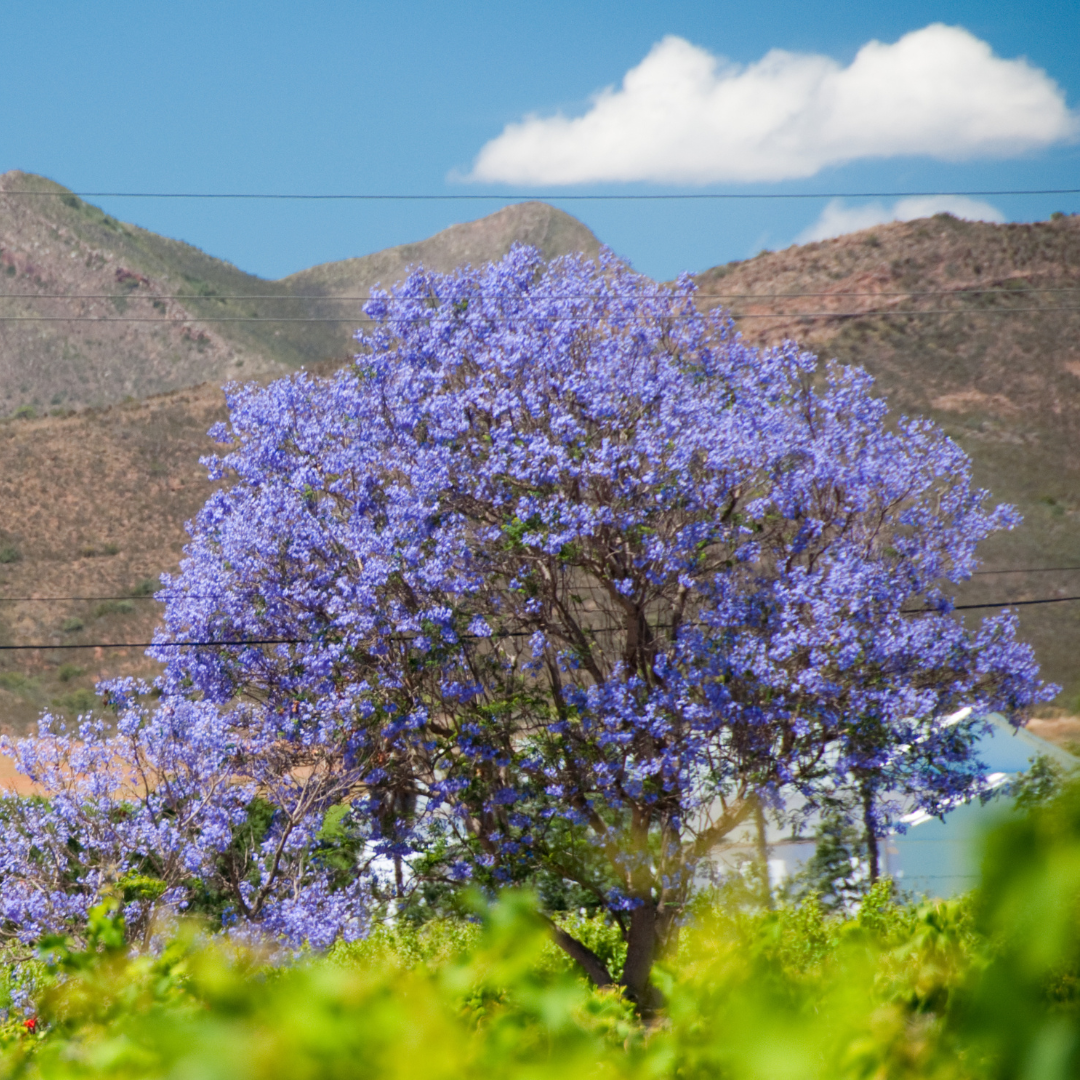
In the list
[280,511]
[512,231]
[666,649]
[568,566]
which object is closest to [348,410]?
[280,511]

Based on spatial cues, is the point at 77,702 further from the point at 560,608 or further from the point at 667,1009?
the point at 667,1009

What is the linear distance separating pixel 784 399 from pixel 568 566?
9.15 feet

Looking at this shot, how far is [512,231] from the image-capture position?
111438 millimetres

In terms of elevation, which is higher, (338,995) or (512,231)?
(512,231)

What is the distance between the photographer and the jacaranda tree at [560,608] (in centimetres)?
995

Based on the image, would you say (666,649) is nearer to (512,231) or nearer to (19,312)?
(19,312)

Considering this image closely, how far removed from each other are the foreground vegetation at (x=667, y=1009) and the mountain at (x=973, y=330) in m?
39.8

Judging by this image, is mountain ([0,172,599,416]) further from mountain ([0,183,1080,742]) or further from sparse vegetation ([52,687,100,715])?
sparse vegetation ([52,687,100,715])

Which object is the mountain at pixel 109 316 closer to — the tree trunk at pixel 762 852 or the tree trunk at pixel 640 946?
the tree trunk at pixel 762 852

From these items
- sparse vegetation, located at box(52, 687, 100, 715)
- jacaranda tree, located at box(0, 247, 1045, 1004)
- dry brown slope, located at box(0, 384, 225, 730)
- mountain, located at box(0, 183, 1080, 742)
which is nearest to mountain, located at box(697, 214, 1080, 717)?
mountain, located at box(0, 183, 1080, 742)

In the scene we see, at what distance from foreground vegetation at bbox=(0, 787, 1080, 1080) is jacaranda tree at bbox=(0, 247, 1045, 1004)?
761 cm

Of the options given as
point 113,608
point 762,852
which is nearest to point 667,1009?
point 762,852

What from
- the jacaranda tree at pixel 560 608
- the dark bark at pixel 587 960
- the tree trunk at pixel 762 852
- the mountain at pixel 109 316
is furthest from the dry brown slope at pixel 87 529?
the tree trunk at pixel 762 852

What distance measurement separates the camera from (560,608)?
35.5 ft
